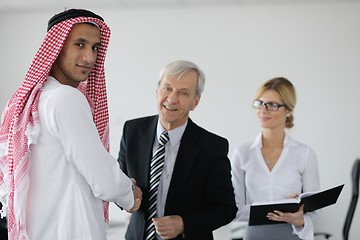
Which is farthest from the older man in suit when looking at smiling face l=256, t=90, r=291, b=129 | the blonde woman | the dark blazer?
smiling face l=256, t=90, r=291, b=129

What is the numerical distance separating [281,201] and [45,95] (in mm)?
1507

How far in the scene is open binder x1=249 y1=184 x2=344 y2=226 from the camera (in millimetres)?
3032

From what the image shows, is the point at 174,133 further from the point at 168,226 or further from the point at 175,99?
the point at 168,226

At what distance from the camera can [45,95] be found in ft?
6.77

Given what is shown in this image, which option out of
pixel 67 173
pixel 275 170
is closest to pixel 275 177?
pixel 275 170

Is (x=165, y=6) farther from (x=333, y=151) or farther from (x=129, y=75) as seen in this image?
(x=333, y=151)

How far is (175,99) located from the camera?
270 centimetres

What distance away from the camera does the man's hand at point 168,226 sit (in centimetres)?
250

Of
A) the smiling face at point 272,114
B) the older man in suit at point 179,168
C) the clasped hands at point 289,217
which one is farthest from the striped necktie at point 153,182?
the smiling face at point 272,114

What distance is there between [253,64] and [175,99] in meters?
4.40

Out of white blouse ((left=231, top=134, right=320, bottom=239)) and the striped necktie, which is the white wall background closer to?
white blouse ((left=231, top=134, right=320, bottom=239))

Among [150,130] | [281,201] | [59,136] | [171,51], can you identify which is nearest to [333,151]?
[171,51]

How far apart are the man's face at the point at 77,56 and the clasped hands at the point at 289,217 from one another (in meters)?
1.42

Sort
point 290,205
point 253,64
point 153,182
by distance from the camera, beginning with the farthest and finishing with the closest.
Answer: point 253,64 < point 290,205 < point 153,182
